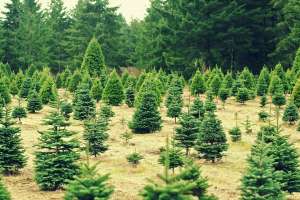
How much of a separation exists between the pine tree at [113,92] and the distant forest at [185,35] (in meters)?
22.9

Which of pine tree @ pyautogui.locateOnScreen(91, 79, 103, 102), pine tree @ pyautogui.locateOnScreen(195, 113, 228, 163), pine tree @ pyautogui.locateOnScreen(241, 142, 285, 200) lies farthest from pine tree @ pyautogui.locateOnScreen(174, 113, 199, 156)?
pine tree @ pyautogui.locateOnScreen(91, 79, 103, 102)

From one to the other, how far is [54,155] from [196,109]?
1068 cm

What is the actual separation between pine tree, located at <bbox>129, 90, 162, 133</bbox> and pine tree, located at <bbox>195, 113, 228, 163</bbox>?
485 centimetres

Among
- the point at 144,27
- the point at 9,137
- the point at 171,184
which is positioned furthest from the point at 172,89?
the point at 144,27

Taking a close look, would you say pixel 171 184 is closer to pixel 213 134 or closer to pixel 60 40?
pixel 213 134

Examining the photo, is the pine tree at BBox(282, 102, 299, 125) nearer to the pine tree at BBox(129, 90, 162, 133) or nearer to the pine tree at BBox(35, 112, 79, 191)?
the pine tree at BBox(129, 90, 162, 133)

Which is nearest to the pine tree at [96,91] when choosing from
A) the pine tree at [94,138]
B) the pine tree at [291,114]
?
the pine tree at [291,114]

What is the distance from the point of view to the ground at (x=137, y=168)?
1412cm

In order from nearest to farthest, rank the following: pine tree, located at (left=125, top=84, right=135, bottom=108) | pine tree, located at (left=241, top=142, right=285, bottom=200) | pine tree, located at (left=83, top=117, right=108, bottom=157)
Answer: pine tree, located at (left=241, top=142, right=285, bottom=200) < pine tree, located at (left=83, top=117, right=108, bottom=157) < pine tree, located at (left=125, top=84, right=135, bottom=108)

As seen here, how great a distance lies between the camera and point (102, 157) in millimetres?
18328

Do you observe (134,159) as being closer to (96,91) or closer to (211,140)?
(211,140)

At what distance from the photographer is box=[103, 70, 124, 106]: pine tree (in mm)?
30616

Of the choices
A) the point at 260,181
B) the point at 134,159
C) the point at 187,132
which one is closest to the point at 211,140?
the point at 187,132

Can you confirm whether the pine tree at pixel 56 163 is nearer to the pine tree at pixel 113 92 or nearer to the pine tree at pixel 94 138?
the pine tree at pixel 94 138
